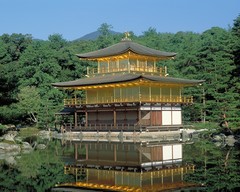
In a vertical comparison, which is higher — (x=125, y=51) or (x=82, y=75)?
(x=125, y=51)

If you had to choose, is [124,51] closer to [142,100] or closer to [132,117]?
[142,100]

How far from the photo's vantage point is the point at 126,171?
23.2 metres

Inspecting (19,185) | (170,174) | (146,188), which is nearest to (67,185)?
(19,185)

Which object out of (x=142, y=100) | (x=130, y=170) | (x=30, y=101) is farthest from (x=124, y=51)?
(x=130, y=170)

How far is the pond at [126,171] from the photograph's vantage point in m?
19.0

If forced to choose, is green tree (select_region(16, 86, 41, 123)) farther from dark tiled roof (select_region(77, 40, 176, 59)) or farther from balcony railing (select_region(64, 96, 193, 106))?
dark tiled roof (select_region(77, 40, 176, 59))

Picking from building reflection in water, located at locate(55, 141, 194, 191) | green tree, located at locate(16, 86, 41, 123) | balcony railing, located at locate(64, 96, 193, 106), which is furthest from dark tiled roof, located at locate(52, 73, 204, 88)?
building reflection in water, located at locate(55, 141, 194, 191)

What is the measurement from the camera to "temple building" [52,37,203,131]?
165 ft

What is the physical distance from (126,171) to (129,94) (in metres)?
29.1

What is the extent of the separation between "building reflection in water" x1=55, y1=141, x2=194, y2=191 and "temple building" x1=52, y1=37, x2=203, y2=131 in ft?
55.0

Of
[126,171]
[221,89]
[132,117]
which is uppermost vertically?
[221,89]

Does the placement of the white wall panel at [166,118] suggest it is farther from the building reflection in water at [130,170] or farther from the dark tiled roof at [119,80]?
the building reflection in water at [130,170]

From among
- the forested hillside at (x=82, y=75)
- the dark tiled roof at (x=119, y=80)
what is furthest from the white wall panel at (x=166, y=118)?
the forested hillside at (x=82, y=75)

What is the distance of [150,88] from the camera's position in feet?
170
